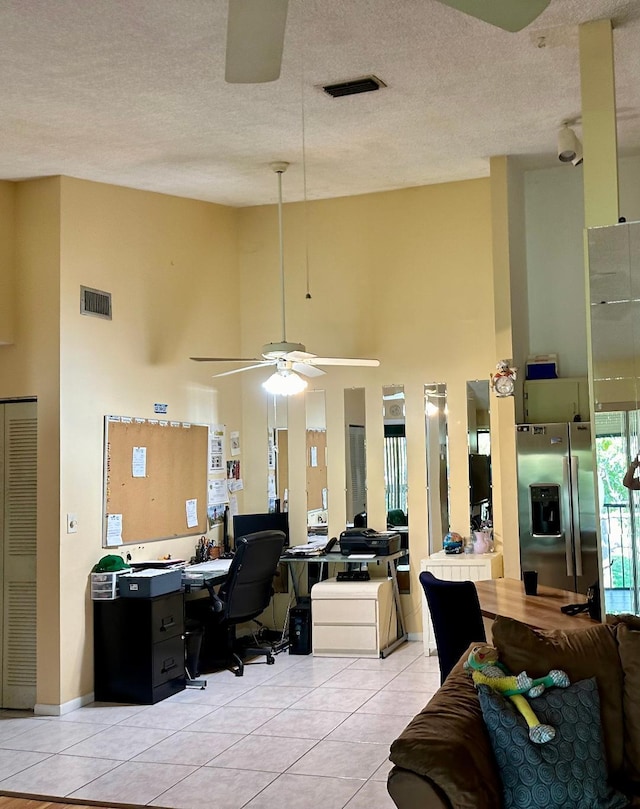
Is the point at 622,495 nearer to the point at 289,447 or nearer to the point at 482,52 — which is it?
the point at 482,52

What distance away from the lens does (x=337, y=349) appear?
7902 millimetres

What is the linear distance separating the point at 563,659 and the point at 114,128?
3.94m

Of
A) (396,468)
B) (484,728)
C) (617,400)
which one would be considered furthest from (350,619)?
(484,728)

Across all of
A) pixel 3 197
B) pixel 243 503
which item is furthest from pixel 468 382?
pixel 3 197

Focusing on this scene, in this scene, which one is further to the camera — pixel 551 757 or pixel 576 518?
pixel 576 518

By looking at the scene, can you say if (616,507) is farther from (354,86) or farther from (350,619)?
(350,619)

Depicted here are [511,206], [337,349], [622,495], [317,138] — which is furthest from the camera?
[337,349]

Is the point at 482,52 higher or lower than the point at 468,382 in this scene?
higher

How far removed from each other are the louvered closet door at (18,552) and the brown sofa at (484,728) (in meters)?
3.70

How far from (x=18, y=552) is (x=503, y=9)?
4.74 meters

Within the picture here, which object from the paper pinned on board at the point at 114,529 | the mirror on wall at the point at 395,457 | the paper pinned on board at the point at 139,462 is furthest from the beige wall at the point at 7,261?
the mirror on wall at the point at 395,457

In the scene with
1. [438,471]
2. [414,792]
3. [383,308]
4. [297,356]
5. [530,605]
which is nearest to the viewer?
[414,792]

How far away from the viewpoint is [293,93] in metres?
4.97

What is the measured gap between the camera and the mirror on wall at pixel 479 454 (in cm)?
729
